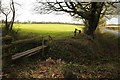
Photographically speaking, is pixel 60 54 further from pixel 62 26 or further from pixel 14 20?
pixel 62 26

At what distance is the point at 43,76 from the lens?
9.74 metres

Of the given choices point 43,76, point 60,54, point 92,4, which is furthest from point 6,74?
point 92,4

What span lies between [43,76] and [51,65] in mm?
2027

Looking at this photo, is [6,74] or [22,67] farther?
[22,67]

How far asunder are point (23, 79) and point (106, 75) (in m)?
3.59

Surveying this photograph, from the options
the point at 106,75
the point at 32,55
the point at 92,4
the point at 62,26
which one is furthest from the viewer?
the point at 62,26

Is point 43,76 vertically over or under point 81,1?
under

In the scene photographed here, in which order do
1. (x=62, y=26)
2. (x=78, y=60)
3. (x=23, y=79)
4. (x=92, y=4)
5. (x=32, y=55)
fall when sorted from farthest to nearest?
(x=62, y=26), (x=92, y=4), (x=78, y=60), (x=32, y=55), (x=23, y=79)

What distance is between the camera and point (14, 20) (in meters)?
29.7

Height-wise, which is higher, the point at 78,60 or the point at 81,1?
the point at 81,1

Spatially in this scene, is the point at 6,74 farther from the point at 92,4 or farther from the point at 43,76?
the point at 92,4

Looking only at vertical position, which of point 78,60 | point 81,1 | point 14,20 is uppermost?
point 81,1

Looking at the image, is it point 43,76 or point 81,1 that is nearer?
point 43,76

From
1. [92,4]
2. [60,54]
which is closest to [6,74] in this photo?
[60,54]
